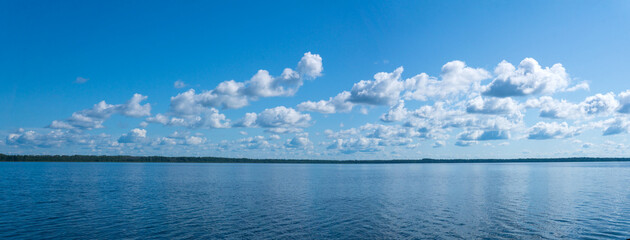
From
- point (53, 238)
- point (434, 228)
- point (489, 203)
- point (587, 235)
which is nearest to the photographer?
point (53, 238)

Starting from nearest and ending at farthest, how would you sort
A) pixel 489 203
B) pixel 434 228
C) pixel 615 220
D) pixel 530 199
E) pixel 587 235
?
pixel 587 235, pixel 434 228, pixel 615 220, pixel 489 203, pixel 530 199

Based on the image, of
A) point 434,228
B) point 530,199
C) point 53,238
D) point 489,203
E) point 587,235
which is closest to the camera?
point 53,238

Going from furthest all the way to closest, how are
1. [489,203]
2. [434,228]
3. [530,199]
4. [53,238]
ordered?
[530,199], [489,203], [434,228], [53,238]

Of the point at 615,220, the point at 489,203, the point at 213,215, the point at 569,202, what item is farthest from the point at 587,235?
the point at 213,215

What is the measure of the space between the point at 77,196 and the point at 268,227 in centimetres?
3274

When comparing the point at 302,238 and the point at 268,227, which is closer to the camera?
the point at 302,238

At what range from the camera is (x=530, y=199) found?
1932 inches

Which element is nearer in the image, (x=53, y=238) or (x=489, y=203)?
(x=53, y=238)

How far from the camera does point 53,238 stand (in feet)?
87.0

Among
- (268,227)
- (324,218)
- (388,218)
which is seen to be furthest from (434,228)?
(268,227)

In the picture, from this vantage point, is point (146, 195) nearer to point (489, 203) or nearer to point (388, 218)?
point (388, 218)

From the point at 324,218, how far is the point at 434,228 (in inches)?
384

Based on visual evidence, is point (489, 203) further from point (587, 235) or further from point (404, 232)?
point (404, 232)

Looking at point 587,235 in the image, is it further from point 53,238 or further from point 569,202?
point 53,238
